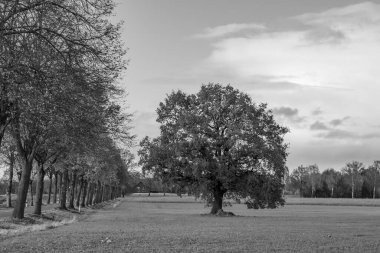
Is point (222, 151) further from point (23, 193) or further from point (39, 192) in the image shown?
point (23, 193)

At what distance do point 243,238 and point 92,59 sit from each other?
1104 cm

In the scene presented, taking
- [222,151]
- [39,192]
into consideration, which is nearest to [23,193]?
[39,192]

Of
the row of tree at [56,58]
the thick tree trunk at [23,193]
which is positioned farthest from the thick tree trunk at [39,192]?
the row of tree at [56,58]

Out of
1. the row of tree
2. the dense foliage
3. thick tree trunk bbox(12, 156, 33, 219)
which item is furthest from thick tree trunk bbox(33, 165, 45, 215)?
the row of tree

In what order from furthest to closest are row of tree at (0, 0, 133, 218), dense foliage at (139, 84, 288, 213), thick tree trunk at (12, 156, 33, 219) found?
1. dense foliage at (139, 84, 288, 213)
2. thick tree trunk at (12, 156, 33, 219)
3. row of tree at (0, 0, 133, 218)

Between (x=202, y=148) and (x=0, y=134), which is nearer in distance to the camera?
(x=0, y=134)

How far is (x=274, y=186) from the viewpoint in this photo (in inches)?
2267

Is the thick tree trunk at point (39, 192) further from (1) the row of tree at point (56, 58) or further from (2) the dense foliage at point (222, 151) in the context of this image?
(1) the row of tree at point (56, 58)

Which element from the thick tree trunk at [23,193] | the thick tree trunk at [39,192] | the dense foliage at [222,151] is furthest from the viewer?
the dense foliage at [222,151]

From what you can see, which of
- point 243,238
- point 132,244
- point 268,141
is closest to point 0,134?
point 132,244

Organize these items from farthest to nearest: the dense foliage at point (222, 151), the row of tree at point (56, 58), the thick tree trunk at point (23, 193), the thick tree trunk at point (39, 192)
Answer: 1. the dense foliage at point (222, 151)
2. the thick tree trunk at point (39, 192)
3. the thick tree trunk at point (23, 193)
4. the row of tree at point (56, 58)

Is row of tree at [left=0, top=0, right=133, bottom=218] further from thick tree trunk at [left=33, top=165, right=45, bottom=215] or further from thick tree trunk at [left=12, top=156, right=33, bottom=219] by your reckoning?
thick tree trunk at [left=33, top=165, right=45, bottom=215]

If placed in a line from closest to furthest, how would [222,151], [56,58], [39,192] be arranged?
[56,58]
[39,192]
[222,151]

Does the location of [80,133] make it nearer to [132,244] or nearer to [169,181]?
[132,244]
